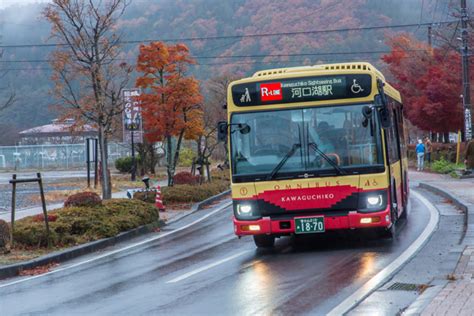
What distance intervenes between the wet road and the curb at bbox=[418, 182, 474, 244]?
0.98 m

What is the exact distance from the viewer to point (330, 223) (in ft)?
42.7

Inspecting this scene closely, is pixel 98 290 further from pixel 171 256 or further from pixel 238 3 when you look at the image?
pixel 238 3

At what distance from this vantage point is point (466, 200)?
2112 centimetres

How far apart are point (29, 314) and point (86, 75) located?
18.3 meters

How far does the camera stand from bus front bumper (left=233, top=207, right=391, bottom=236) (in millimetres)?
12969

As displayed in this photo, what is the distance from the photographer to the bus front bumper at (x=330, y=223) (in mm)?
12969

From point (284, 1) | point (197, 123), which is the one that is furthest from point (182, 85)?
point (284, 1)

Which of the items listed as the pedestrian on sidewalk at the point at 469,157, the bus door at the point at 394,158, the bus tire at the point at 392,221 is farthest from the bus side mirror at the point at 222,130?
the pedestrian on sidewalk at the point at 469,157

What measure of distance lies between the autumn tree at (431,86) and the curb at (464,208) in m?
20.3

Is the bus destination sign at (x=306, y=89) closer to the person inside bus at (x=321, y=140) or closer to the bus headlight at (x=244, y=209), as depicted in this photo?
the person inside bus at (x=321, y=140)

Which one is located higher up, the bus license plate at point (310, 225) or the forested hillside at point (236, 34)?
the forested hillside at point (236, 34)

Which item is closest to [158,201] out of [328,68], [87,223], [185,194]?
[185,194]

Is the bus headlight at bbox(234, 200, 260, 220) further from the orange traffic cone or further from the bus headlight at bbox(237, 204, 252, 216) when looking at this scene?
the orange traffic cone

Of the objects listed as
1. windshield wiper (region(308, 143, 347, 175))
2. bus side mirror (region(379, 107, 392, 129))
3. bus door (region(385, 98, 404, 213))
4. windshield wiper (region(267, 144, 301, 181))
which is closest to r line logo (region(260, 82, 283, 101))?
windshield wiper (region(267, 144, 301, 181))
